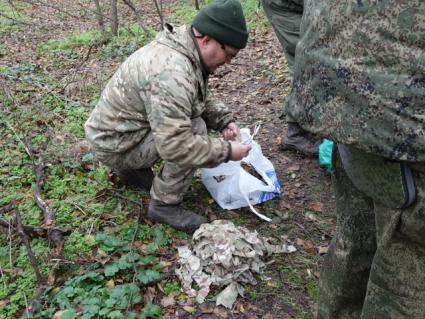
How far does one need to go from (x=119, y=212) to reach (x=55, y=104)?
2754 mm

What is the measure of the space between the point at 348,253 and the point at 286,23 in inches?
112

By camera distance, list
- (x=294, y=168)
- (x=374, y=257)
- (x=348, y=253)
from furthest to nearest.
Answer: (x=294, y=168) < (x=348, y=253) < (x=374, y=257)

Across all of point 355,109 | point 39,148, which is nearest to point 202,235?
point 355,109

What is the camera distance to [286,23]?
13.7 feet

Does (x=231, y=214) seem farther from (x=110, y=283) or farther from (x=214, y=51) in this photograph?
(x=214, y=51)

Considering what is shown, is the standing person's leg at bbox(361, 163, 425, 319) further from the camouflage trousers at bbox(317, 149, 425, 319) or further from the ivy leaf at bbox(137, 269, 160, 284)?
the ivy leaf at bbox(137, 269, 160, 284)

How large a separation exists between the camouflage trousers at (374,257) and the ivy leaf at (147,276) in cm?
106

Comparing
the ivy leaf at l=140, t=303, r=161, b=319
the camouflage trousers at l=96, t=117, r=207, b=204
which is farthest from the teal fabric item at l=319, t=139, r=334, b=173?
the ivy leaf at l=140, t=303, r=161, b=319

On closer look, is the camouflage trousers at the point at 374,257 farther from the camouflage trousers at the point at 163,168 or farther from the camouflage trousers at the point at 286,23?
the camouflage trousers at the point at 286,23

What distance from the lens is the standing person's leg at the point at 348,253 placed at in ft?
6.08

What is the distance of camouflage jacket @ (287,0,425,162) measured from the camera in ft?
3.76

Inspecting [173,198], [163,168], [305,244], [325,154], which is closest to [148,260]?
[173,198]

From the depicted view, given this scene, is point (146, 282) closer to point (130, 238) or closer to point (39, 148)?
point (130, 238)

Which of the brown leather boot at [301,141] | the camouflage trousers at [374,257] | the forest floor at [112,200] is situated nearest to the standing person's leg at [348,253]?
the camouflage trousers at [374,257]
